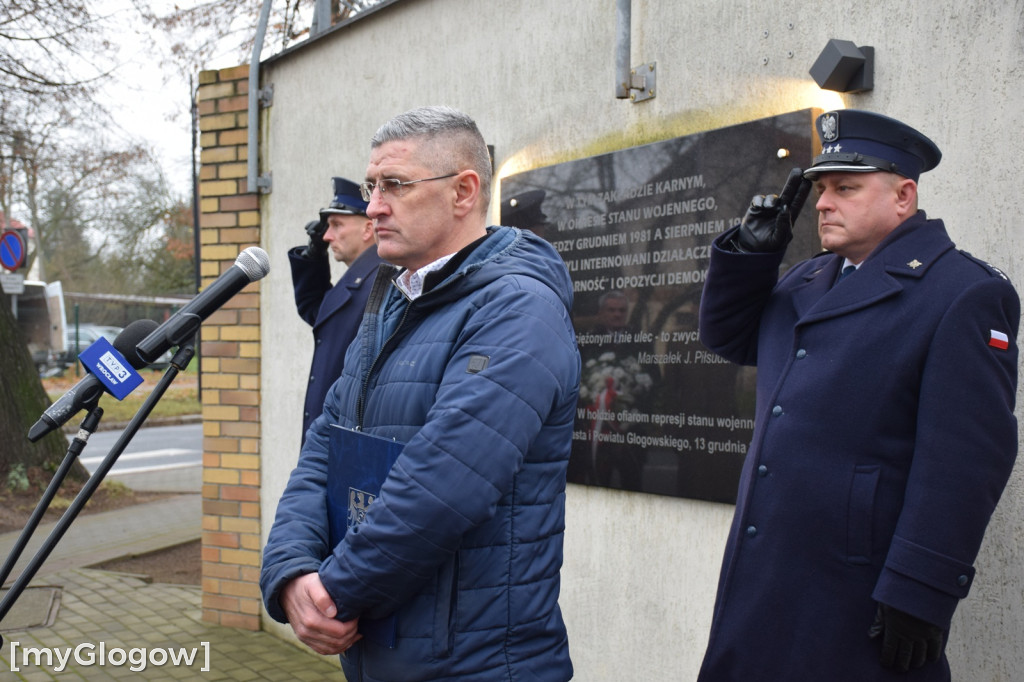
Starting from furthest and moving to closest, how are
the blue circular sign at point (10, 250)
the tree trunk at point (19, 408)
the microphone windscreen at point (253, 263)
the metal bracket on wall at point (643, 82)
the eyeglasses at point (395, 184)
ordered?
the blue circular sign at point (10, 250) → the tree trunk at point (19, 408) → the metal bracket on wall at point (643, 82) → the microphone windscreen at point (253, 263) → the eyeglasses at point (395, 184)

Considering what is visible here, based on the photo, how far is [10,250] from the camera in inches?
538

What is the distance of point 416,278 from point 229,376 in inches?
143

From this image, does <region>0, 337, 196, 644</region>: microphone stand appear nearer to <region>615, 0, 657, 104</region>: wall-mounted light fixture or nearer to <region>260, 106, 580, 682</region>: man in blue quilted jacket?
<region>260, 106, 580, 682</region>: man in blue quilted jacket

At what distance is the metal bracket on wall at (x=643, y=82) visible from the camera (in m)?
3.53

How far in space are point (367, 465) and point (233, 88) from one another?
4199mm

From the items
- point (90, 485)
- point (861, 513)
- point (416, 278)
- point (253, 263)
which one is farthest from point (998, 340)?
point (90, 485)

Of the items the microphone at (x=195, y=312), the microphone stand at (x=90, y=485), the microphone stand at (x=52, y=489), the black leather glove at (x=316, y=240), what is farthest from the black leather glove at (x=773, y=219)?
the black leather glove at (x=316, y=240)

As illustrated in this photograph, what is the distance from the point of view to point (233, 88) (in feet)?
18.6

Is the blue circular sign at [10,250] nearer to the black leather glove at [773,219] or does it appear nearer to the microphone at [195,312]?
the microphone at [195,312]

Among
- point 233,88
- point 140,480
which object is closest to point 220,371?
point 233,88

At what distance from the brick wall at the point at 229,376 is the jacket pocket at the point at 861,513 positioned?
13.1 ft

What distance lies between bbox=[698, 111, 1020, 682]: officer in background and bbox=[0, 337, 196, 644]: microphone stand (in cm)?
135

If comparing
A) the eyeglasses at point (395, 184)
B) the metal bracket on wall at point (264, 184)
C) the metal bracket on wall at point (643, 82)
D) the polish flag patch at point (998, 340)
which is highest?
the metal bracket on wall at point (643, 82)

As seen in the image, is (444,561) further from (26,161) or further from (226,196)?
(26,161)
